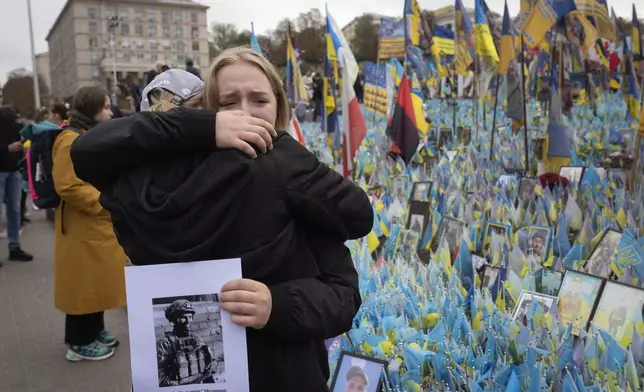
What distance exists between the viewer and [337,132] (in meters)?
8.26

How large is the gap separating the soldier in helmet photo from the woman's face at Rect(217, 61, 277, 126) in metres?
0.43

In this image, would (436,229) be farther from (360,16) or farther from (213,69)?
(360,16)

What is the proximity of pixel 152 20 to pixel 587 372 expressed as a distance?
3921 inches

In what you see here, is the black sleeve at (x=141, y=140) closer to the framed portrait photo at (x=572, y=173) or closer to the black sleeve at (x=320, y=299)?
the black sleeve at (x=320, y=299)

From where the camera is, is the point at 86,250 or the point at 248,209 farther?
the point at 86,250

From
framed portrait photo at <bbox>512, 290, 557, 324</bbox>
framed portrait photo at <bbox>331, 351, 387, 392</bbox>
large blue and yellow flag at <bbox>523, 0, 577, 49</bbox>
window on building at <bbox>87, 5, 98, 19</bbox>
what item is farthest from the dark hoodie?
window on building at <bbox>87, 5, 98, 19</bbox>

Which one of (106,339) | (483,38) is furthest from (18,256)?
(483,38)

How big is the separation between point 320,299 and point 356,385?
114 cm

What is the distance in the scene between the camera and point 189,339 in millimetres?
1086

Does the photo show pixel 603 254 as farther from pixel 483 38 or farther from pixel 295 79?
pixel 295 79

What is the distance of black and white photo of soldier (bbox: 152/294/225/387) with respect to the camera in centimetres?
108

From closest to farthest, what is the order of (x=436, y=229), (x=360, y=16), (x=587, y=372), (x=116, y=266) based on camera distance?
(x=587, y=372)
(x=116, y=266)
(x=436, y=229)
(x=360, y=16)

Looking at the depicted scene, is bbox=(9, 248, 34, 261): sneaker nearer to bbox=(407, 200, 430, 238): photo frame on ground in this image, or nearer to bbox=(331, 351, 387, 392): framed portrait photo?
bbox=(407, 200, 430, 238): photo frame on ground

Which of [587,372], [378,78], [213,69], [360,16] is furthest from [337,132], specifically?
[360,16]
